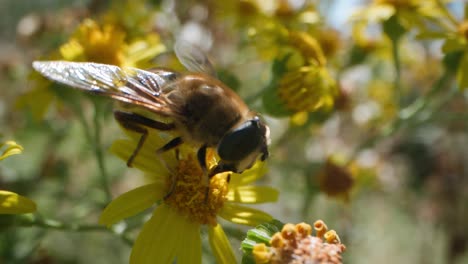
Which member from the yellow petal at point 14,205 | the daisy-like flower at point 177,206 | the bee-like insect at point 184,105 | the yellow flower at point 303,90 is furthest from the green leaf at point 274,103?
the yellow petal at point 14,205

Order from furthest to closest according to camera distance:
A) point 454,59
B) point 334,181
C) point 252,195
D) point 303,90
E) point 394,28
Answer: point 334,181, point 394,28, point 454,59, point 303,90, point 252,195

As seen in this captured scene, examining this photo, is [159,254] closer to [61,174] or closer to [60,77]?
[60,77]

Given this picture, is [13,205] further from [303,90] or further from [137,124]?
[303,90]

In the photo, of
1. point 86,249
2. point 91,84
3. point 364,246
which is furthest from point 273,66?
point 364,246

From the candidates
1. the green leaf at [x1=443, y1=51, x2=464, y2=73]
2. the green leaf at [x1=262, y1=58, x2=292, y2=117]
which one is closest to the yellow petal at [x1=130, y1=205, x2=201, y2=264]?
the green leaf at [x1=262, y1=58, x2=292, y2=117]

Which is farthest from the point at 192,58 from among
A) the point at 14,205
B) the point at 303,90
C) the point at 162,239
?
the point at 14,205

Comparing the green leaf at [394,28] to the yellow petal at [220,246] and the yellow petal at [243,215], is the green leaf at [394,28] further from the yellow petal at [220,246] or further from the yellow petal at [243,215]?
the yellow petal at [220,246]

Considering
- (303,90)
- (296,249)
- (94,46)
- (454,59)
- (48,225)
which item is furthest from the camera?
(454,59)
